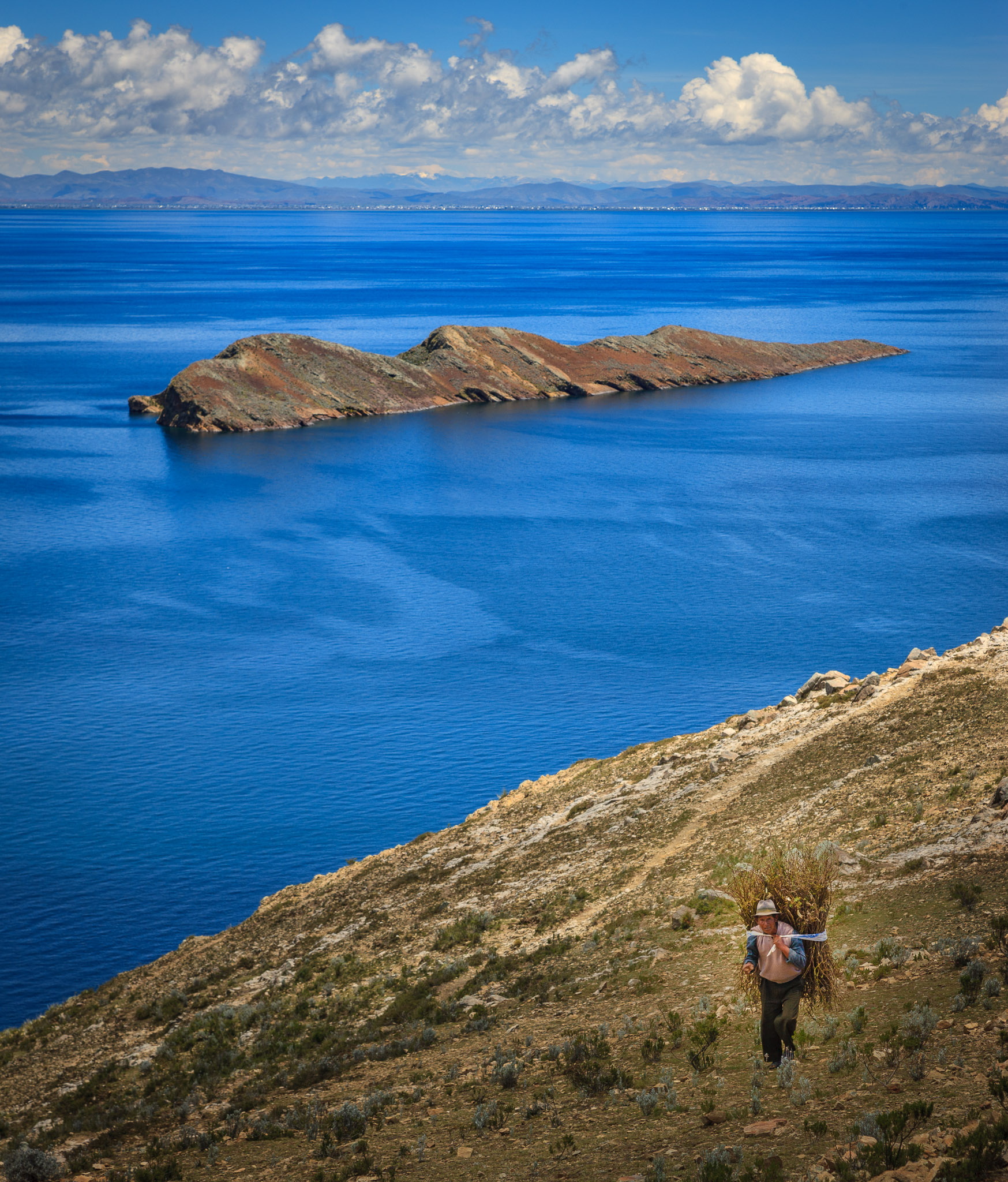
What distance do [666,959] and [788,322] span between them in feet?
637

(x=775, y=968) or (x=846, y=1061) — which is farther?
(x=846, y=1061)

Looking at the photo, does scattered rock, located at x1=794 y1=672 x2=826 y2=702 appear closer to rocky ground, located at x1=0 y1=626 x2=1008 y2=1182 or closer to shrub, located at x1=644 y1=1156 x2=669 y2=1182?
rocky ground, located at x1=0 y1=626 x2=1008 y2=1182

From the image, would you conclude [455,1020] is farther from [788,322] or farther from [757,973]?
[788,322]

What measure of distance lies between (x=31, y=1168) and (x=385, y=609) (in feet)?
159

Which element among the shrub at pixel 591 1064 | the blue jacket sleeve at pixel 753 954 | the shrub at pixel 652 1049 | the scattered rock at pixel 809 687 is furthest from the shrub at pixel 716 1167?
the scattered rock at pixel 809 687

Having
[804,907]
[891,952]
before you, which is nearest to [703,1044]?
[804,907]

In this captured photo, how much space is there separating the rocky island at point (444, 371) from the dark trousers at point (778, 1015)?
11095 cm

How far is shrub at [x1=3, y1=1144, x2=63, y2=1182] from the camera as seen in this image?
52.2ft

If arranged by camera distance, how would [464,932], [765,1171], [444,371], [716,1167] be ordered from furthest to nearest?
[444,371], [464,932], [716,1167], [765,1171]

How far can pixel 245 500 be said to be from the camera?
91375 mm

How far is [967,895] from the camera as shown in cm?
1653

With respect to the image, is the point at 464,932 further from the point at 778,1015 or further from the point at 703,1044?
the point at 778,1015

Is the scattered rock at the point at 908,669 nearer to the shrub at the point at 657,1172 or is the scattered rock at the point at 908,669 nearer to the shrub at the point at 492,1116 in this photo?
the shrub at the point at 492,1116

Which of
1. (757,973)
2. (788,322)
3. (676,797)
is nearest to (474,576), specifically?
(676,797)
